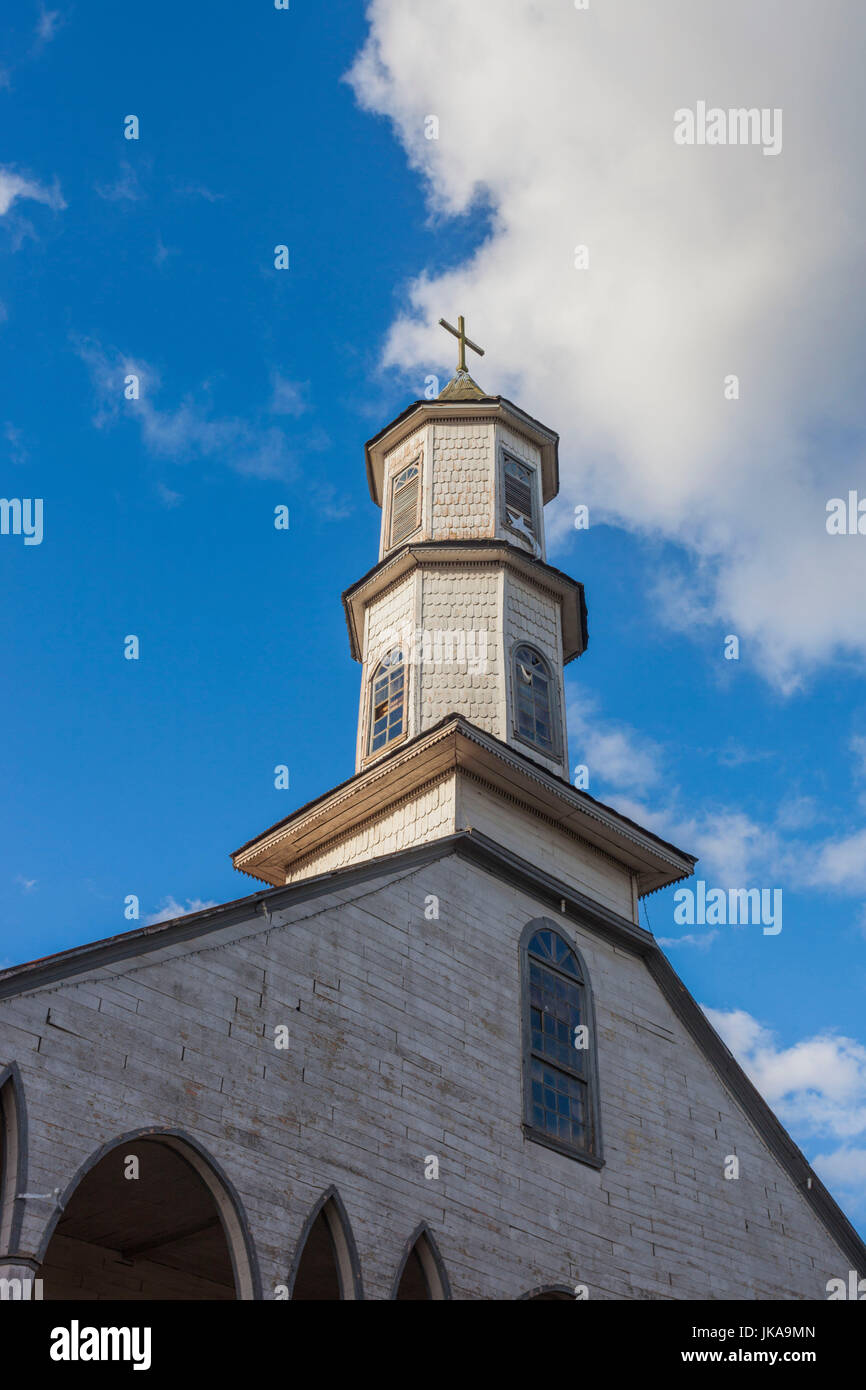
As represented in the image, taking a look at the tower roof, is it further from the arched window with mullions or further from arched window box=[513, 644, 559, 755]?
the arched window with mullions

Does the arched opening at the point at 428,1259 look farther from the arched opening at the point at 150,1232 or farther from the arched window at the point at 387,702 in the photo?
the arched window at the point at 387,702

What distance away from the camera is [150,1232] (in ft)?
55.4

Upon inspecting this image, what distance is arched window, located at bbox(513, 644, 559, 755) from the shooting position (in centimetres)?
2247

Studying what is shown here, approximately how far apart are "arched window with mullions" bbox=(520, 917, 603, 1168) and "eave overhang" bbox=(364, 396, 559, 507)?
440 inches

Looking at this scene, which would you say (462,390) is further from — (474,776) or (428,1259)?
(428,1259)

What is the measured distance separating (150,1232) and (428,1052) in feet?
13.8

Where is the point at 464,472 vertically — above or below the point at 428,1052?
above

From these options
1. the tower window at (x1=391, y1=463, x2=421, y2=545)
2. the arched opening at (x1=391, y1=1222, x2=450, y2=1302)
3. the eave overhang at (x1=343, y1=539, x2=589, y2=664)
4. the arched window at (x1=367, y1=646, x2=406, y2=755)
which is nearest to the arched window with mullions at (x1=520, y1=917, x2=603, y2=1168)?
the arched opening at (x1=391, y1=1222, x2=450, y2=1302)

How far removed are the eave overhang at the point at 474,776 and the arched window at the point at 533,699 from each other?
1666 millimetres

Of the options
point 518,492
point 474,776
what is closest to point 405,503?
point 518,492

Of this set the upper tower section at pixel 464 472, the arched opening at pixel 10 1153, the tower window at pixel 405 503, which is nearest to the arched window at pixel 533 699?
the upper tower section at pixel 464 472

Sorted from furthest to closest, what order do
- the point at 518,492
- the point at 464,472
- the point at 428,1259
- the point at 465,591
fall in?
the point at 518,492, the point at 464,472, the point at 465,591, the point at 428,1259

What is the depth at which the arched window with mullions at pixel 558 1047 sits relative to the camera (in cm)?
1764
